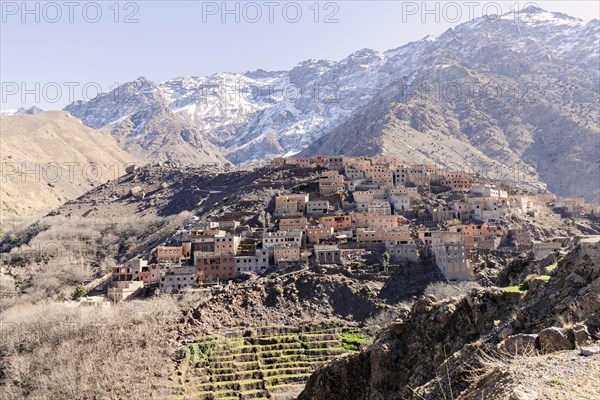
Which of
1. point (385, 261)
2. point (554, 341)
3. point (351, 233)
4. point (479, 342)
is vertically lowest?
point (385, 261)

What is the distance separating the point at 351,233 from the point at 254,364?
2889cm

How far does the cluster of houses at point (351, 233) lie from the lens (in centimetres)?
6588

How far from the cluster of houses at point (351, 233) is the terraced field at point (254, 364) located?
45.5ft

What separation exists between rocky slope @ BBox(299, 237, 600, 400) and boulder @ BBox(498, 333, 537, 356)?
2cm

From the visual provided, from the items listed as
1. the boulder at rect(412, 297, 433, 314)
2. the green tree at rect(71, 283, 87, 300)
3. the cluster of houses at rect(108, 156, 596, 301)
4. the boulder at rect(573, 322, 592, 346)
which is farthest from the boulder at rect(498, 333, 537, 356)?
the green tree at rect(71, 283, 87, 300)

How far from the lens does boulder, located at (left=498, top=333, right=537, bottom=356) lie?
1225 centimetres

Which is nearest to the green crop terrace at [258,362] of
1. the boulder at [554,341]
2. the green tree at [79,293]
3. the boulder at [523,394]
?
the green tree at [79,293]

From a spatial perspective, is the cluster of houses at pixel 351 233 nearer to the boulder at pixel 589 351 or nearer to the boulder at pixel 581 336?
the boulder at pixel 581 336

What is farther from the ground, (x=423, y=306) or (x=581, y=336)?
(x=581, y=336)

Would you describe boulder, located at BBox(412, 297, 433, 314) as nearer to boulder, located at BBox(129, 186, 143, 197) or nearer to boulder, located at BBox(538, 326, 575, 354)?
boulder, located at BBox(538, 326, 575, 354)

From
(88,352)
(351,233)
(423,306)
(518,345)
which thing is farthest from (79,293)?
(518,345)

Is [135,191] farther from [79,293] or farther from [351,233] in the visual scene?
[351,233]

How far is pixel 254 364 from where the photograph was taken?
160 feet

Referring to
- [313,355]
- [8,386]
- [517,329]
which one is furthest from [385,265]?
[517,329]
